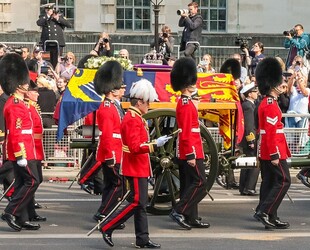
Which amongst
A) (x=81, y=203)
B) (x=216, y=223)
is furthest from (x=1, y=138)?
(x=216, y=223)

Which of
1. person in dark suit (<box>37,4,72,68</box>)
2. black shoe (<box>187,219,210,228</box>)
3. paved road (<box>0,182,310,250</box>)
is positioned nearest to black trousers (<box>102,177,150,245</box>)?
paved road (<box>0,182,310,250</box>)

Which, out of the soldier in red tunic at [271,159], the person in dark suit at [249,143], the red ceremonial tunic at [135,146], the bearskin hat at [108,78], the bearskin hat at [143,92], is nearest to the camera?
the red ceremonial tunic at [135,146]

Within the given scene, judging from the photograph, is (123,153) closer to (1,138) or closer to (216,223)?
(216,223)

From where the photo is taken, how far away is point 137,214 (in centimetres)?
1313

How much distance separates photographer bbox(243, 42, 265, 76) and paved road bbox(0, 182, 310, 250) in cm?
617

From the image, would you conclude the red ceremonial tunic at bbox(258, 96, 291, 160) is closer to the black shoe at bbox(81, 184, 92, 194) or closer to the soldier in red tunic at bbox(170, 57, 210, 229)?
the soldier in red tunic at bbox(170, 57, 210, 229)

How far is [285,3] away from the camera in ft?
102

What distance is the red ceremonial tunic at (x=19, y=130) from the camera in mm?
14242

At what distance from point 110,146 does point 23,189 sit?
1064 millimetres

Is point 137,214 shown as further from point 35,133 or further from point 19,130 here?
point 35,133

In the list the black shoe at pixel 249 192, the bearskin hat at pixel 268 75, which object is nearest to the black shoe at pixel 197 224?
the bearskin hat at pixel 268 75

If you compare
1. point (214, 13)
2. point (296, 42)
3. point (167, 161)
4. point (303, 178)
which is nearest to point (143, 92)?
point (167, 161)

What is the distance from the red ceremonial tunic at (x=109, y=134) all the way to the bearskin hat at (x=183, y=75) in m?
0.76

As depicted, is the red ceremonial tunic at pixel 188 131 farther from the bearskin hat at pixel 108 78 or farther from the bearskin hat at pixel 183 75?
the bearskin hat at pixel 108 78
